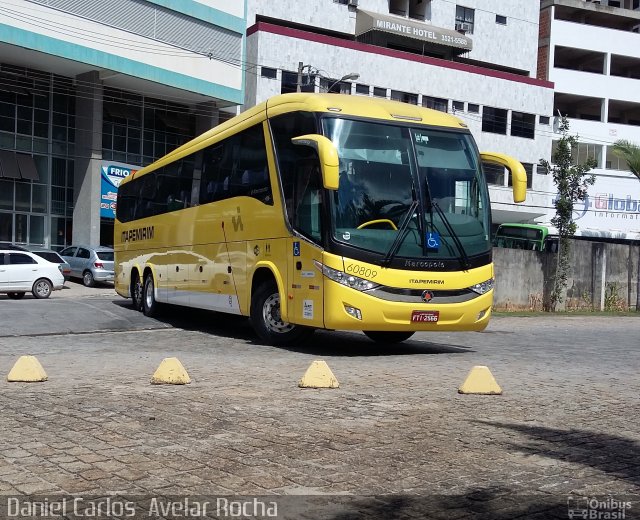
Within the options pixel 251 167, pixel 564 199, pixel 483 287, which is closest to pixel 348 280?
pixel 483 287

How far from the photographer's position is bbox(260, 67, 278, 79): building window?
41.2m

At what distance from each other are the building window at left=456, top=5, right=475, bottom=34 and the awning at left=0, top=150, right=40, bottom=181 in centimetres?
2863

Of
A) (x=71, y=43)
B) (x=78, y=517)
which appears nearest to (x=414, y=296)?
(x=78, y=517)

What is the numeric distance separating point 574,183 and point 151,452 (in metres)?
24.5

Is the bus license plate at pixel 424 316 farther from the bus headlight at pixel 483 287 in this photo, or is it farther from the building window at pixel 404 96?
the building window at pixel 404 96

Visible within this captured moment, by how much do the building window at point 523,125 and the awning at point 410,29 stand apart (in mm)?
5393

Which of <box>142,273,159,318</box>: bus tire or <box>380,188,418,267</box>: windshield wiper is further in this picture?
<box>142,273,159,318</box>: bus tire

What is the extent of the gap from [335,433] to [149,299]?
13.7 metres

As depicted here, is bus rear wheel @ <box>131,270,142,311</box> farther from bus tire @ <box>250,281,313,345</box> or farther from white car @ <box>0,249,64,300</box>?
bus tire @ <box>250,281,313,345</box>

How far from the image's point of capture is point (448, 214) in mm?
11883

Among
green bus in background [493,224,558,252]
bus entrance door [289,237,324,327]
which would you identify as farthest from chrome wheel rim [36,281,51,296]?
green bus in background [493,224,558,252]

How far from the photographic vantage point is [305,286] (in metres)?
11.8

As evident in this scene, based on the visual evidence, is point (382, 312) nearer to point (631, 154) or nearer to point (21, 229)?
point (631, 154)

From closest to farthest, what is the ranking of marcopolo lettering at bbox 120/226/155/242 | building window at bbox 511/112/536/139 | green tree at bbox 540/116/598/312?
marcopolo lettering at bbox 120/226/155/242
green tree at bbox 540/116/598/312
building window at bbox 511/112/536/139
